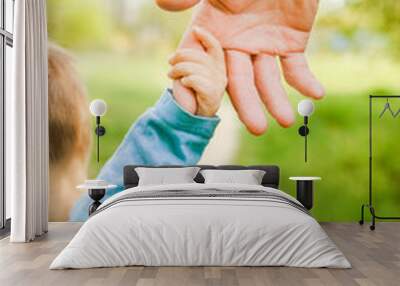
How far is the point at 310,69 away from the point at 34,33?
3.45 meters

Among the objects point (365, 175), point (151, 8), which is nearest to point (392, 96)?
point (365, 175)

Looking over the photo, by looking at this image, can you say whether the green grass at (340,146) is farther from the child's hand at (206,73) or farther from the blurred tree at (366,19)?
the child's hand at (206,73)

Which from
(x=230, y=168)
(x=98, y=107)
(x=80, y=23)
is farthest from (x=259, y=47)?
(x=80, y=23)

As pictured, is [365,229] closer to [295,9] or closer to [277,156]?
[277,156]

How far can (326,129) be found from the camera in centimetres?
744

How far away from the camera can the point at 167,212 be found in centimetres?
469

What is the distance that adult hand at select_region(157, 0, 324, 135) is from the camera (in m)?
7.30

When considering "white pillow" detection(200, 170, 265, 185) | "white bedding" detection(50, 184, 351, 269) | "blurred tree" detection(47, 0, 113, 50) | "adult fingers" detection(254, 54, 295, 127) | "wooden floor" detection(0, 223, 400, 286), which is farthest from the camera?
"blurred tree" detection(47, 0, 113, 50)

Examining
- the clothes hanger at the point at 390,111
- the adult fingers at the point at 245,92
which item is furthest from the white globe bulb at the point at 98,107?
the clothes hanger at the point at 390,111

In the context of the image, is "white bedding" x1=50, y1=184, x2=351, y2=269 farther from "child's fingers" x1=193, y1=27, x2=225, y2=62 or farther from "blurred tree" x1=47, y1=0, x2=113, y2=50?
"blurred tree" x1=47, y1=0, x2=113, y2=50

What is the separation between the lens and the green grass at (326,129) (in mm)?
7402

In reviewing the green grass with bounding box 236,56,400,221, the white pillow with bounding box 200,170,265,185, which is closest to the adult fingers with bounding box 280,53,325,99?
the green grass with bounding box 236,56,400,221

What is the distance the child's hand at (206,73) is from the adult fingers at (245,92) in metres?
0.12

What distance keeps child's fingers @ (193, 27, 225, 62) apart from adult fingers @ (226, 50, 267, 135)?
0.11 m
